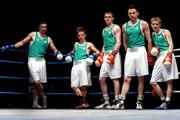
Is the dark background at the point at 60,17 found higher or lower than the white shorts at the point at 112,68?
higher

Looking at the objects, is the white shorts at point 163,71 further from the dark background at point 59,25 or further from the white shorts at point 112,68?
the dark background at point 59,25

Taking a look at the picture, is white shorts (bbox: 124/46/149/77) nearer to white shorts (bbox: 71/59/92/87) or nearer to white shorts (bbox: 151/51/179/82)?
white shorts (bbox: 151/51/179/82)

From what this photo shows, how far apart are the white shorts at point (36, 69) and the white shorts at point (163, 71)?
1774 millimetres

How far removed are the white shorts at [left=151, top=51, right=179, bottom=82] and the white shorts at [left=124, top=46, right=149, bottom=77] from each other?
148 mm

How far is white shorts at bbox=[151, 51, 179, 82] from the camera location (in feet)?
17.2

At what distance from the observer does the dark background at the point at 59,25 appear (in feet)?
24.9

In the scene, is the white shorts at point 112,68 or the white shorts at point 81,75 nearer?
the white shorts at point 112,68

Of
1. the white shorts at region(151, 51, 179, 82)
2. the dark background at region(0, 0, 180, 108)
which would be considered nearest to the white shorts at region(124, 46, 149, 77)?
the white shorts at region(151, 51, 179, 82)

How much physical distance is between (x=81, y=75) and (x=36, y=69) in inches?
28.2

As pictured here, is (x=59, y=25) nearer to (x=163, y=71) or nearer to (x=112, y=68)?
(x=112, y=68)

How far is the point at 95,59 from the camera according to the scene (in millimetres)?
5859

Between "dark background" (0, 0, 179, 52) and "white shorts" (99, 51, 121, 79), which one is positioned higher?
"dark background" (0, 0, 179, 52)

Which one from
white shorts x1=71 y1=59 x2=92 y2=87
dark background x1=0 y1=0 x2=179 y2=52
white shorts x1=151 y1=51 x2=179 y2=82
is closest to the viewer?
white shorts x1=151 y1=51 x2=179 y2=82

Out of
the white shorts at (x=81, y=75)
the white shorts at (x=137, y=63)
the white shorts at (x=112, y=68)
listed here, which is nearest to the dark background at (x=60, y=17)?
the white shorts at (x=81, y=75)
